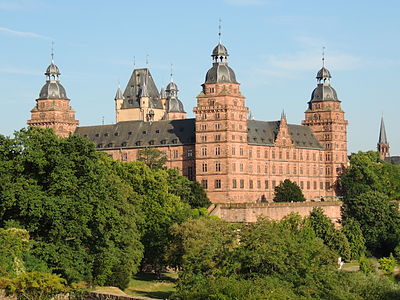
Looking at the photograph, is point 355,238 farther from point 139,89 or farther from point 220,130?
point 139,89

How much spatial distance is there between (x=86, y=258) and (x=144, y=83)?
11565cm

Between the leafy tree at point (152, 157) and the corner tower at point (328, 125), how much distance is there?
1208 inches

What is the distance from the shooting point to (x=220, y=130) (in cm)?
12888

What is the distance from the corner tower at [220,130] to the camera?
128 m

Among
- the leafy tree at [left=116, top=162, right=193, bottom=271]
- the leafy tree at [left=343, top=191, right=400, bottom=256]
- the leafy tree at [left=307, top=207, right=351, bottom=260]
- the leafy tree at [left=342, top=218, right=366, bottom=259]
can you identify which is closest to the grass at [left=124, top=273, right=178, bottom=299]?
the leafy tree at [left=116, top=162, right=193, bottom=271]

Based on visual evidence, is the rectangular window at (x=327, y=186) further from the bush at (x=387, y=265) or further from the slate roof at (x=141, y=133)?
the bush at (x=387, y=265)

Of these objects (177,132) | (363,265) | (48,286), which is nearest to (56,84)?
(177,132)

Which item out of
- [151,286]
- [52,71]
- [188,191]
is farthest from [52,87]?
[151,286]

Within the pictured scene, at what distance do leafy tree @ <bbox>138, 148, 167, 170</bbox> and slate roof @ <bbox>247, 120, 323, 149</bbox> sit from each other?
1303cm

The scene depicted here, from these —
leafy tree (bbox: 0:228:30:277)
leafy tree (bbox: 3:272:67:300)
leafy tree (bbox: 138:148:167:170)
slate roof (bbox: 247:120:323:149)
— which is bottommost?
leafy tree (bbox: 3:272:67:300)

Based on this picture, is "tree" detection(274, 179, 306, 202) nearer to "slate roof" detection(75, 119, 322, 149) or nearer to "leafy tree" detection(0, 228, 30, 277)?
"slate roof" detection(75, 119, 322, 149)

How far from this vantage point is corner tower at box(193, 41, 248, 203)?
419ft

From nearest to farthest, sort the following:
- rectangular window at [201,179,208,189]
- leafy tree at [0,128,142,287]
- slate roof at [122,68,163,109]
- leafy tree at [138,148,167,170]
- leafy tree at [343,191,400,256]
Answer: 1. leafy tree at [0,128,142,287]
2. leafy tree at [343,191,400,256]
3. rectangular window at [201,179,208,189]
4. leafy tree at [138,148,167,170]
5. slate roof at [122,68,163,109]

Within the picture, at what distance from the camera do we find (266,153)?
140m
